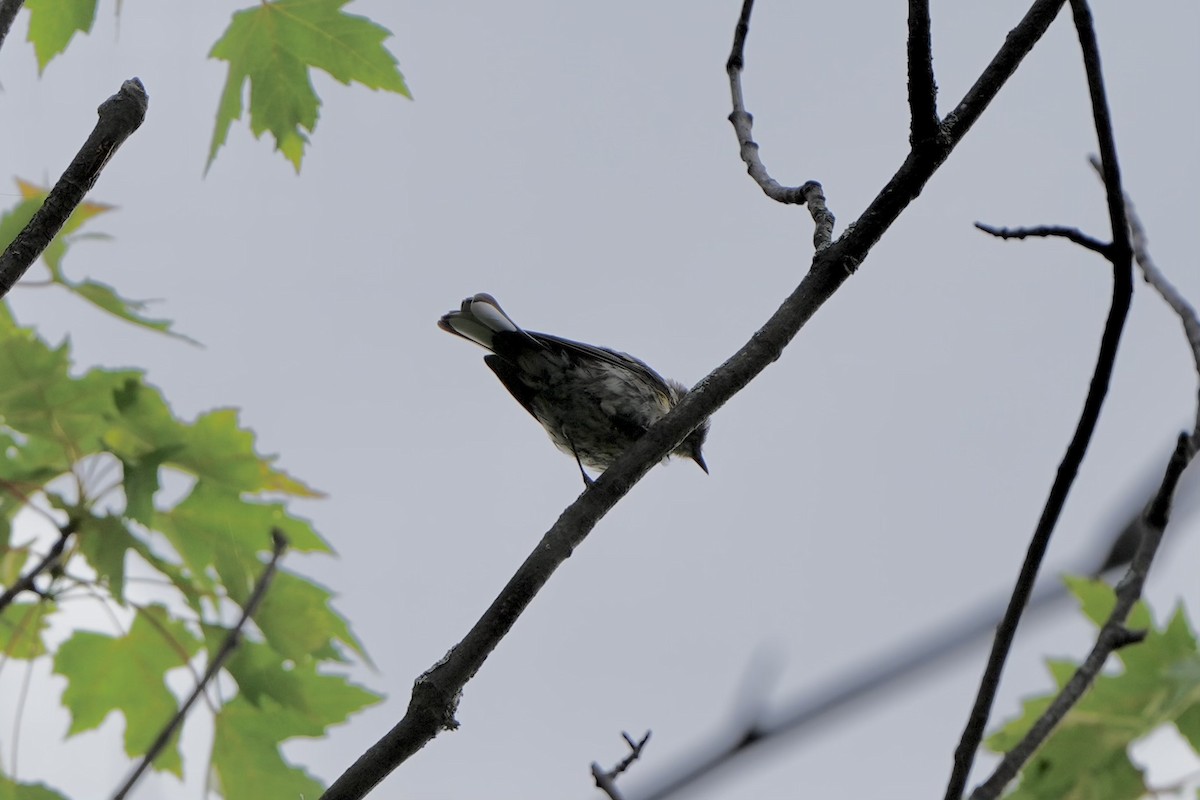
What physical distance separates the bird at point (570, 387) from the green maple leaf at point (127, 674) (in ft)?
5.96

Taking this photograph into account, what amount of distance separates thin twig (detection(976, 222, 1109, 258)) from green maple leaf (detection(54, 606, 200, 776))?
291 centimetres

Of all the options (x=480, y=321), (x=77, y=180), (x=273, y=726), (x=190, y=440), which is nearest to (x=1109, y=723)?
(x=273, y=726)

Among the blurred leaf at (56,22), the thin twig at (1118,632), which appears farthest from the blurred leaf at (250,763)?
the thin twig at (1118,632)

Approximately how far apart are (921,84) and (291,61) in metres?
2.53

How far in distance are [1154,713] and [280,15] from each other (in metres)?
3.74

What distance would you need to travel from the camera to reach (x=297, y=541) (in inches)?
161

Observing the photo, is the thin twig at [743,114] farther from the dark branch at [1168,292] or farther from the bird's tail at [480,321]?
the bird's tail at [480,321]

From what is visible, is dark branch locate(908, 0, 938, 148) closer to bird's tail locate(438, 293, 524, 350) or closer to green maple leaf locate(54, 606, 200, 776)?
bird's tail locate(438, 293, 524, 350)

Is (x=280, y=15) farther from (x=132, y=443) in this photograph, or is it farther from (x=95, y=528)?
(x=95, y=528)

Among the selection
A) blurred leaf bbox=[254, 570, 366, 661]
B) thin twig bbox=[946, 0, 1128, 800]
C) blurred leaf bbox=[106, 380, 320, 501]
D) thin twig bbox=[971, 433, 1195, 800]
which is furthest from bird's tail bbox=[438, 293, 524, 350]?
thin twig bbox=[946, 0, 1128, 800]

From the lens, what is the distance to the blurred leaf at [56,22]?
3.64 meters

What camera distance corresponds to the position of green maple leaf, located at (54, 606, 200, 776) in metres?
4.05

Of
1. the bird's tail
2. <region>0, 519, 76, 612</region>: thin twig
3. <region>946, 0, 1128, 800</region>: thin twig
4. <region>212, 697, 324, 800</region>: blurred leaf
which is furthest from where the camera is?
the bird's tail

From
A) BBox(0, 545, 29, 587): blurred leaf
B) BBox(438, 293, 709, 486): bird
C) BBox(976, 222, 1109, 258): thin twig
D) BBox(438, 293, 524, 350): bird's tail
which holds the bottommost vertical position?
BBox(976, 222, 1109, 258): thin twig
